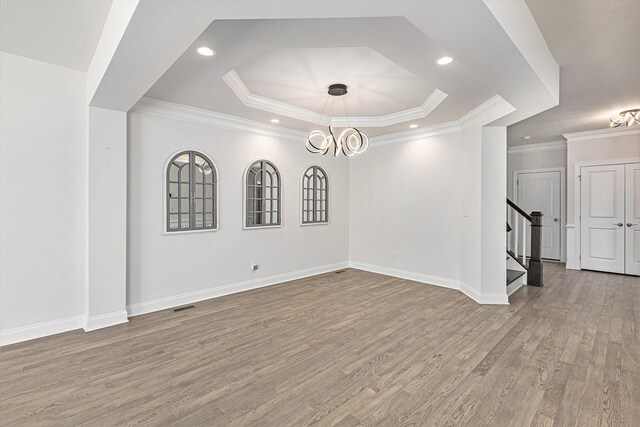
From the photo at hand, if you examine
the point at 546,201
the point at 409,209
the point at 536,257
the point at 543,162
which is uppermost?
the point at 543,162

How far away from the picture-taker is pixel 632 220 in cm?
577

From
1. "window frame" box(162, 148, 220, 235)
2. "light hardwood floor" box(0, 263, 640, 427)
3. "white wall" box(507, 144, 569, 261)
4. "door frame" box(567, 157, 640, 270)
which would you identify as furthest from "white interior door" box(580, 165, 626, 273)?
"window frame" box(162, 148, 220, 235)

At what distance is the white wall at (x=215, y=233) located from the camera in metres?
3.82

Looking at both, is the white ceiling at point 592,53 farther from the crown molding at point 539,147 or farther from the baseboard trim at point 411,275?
the baseboard trim at point 411,275

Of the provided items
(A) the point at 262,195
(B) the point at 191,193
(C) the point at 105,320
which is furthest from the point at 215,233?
(C) the point at 105,320

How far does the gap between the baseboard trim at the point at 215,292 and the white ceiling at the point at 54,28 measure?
9.06 ft

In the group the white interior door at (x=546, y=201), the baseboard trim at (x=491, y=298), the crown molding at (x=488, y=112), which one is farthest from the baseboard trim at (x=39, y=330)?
the white interior door at (x=546, y=201)

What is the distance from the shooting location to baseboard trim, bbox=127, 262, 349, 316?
384 cm

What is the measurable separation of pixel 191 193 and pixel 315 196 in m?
2.45

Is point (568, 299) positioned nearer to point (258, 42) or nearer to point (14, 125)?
point (258, 42)

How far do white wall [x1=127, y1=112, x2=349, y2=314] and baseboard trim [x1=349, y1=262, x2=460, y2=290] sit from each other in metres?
0.64

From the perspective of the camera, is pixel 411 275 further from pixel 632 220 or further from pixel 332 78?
pixel 632 220

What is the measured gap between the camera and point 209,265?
4441mm

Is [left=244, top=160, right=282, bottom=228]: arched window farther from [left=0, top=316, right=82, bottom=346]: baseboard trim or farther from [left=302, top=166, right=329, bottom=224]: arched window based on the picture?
[left=0, top=316, right=82, bottom=346]: baseboard trim
